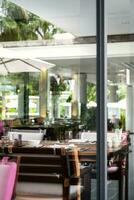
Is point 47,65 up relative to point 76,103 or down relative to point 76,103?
up

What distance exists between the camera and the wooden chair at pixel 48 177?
362 centimetres

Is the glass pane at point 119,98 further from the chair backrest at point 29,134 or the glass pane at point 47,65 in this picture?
the chair backrest at point 29,134

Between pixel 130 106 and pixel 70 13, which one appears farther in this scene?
pixel 70 13

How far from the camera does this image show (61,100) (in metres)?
6.08

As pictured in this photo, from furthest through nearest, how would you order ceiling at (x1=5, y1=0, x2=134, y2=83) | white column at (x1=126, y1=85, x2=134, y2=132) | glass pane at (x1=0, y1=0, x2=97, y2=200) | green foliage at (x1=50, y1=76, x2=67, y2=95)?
1. green foliage at (x1=50, y1=76, x2=67, y2=95)
2. glass pane at (x1=0, y1=0, x2=97, y2=200)
3. ceiling at (x1=5, y1=0, x2=134, y2=83)
4. white column at (x1=126, y1=85, x2=134, y2=132)

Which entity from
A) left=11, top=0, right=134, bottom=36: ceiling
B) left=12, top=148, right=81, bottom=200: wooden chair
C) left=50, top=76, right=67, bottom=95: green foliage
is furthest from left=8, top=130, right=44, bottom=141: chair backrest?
left=12, top=148, right=81, bottom=200: wooden chair

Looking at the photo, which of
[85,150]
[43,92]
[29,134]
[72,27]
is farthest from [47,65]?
[85,150]

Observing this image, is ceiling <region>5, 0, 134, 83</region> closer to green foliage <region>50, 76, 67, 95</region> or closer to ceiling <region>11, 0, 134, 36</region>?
ceiling <region>11, 0, 134, 36</region>

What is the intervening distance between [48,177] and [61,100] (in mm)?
2534

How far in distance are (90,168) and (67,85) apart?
2.95 metres

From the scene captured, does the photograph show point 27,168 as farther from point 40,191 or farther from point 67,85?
point 67,85

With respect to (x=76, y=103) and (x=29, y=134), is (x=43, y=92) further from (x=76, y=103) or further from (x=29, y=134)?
(x=76, y=103)

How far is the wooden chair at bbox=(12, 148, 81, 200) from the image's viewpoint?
3619 millimetres

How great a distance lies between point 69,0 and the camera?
5.39 metres
